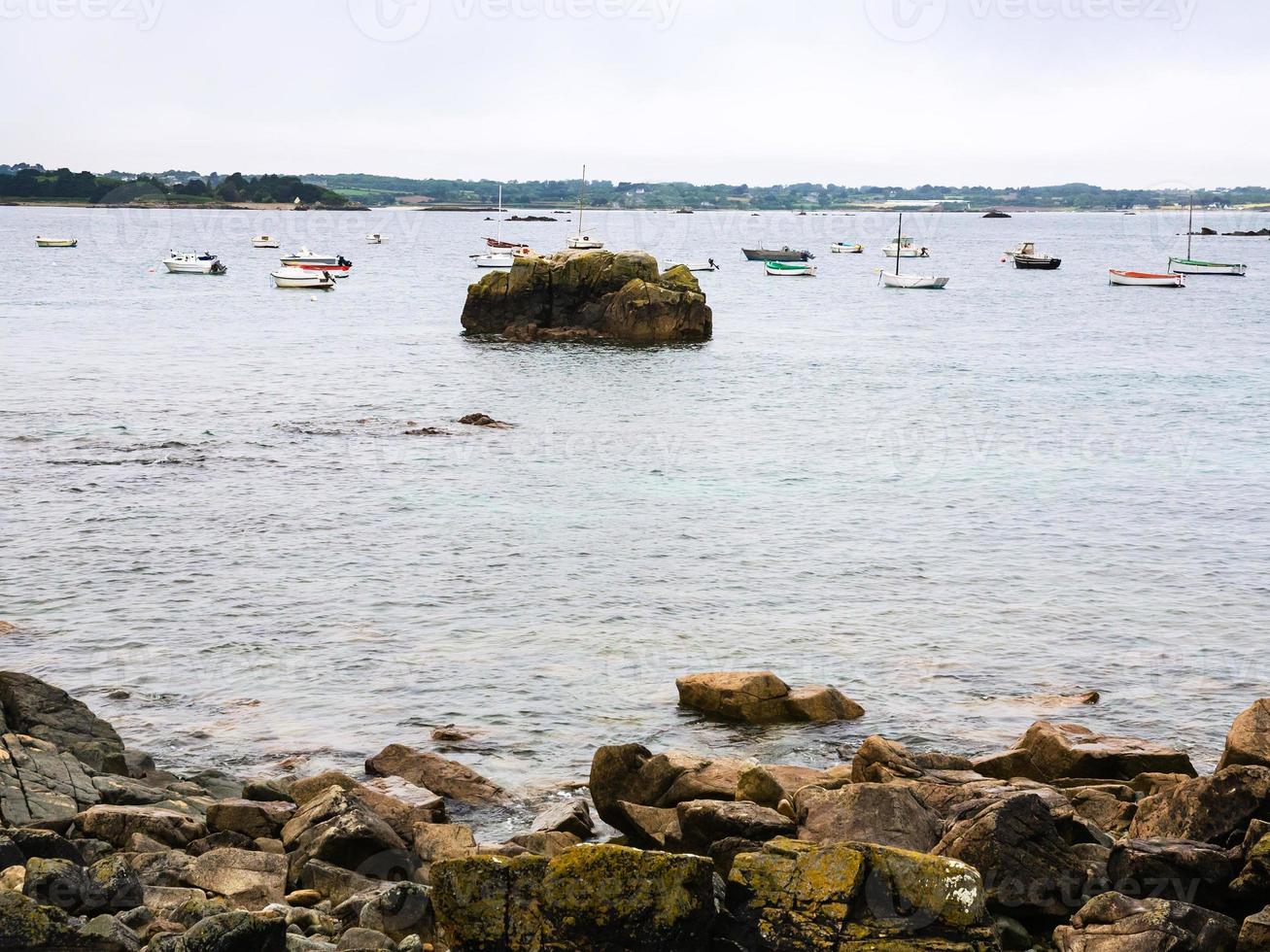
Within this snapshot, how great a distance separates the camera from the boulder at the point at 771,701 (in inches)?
754

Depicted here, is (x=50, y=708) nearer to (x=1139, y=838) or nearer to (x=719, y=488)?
(x=1139, y=838)

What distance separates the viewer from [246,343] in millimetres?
71750

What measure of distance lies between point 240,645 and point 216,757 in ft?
15.7

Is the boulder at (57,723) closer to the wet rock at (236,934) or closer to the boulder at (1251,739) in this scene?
the wet rock at (236,934)

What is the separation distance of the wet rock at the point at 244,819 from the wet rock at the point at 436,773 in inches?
99.6

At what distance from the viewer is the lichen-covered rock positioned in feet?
33.8

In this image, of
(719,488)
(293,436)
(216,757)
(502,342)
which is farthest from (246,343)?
(216,757)

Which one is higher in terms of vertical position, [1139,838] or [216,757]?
[1139,838]

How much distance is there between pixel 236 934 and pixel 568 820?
4.90 metres

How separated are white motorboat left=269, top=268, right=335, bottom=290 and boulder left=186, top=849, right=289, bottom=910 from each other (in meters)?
105

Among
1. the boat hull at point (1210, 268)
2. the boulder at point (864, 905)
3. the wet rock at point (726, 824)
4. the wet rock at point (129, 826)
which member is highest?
the boat hull at point (1210, 268)

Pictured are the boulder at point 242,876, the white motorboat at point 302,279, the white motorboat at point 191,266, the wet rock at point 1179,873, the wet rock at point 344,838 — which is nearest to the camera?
the wet rock at point 1179,873

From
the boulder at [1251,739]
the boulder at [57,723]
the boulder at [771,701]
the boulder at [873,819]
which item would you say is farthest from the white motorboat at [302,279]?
the boulder at [873,819]

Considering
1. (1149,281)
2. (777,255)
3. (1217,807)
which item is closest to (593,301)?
(1217,807)
